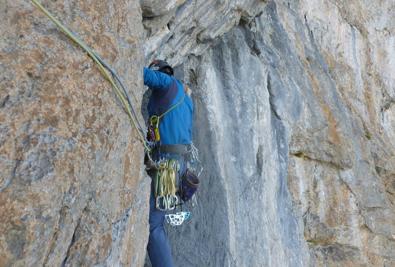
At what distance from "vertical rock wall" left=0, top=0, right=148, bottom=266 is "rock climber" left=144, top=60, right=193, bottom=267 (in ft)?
2.44

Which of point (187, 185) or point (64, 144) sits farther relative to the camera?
point (187, 185)

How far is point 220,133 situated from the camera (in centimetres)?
606

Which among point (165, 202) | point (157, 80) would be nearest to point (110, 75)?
point (157, 80)

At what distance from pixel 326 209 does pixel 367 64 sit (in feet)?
15.2

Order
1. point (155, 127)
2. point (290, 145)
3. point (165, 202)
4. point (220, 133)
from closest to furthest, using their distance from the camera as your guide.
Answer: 1. point (165, 202)
2. point (155, 127)
3. point (220, 133)
4. point (290, 145)

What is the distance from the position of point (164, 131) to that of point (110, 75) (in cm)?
137

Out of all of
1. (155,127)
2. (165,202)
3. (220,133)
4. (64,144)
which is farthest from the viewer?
(220,133)

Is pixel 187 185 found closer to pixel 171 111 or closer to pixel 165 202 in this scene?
pixel 165 202

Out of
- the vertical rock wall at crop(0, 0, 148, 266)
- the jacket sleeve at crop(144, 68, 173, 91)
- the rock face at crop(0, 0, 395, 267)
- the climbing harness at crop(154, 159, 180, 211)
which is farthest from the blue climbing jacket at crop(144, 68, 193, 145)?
the vertical rock wall at crop(0, 0, 148, 266)

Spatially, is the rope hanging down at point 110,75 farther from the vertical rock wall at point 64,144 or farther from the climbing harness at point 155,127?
the climbing harness at point 155,127

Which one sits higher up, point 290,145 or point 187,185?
point 290,145

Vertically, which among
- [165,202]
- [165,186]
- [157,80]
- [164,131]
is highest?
[157,80]

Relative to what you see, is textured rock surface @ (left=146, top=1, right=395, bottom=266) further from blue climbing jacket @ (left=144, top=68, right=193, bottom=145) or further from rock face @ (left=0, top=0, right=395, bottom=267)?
blue climbing jacket @ (left=144, top=68, right=193, bottom=145)

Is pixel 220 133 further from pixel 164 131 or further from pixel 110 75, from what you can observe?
pixel 110 75
